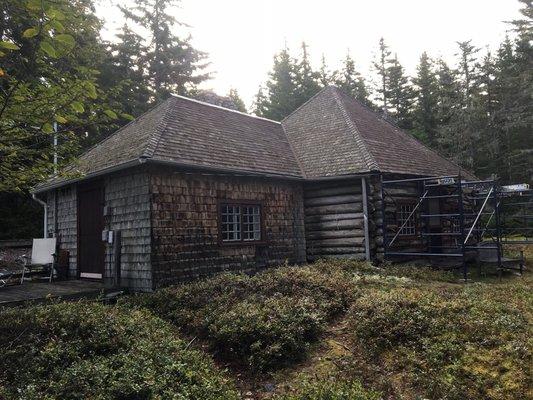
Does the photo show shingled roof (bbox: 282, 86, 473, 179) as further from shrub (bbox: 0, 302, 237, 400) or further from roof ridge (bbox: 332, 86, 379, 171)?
shrub (bbox: 0, 302, 237, 400)

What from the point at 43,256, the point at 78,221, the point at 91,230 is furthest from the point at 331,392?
the point at 43,256

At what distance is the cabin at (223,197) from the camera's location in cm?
1147

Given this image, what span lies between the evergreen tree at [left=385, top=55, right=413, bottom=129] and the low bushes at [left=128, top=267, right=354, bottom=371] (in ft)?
110

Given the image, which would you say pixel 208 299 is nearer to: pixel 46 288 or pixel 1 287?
pixel 46 288

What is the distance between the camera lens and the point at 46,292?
10.8 metres

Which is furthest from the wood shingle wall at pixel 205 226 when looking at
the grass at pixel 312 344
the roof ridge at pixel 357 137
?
the roof ridge at pixel 357 137

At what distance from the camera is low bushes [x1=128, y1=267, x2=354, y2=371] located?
22.7 ft

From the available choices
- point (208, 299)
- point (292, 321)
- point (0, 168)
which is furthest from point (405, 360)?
point (0, 168)

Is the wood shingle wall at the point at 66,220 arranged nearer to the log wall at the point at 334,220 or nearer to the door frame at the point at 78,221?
the door frame at the point at 78,221

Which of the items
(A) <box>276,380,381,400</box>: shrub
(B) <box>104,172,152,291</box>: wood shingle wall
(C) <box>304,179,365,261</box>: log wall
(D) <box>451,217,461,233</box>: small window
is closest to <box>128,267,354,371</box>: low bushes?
(A) <box>276,380,381,400</box>: shrub

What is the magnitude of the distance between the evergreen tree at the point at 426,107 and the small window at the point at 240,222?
27588mm

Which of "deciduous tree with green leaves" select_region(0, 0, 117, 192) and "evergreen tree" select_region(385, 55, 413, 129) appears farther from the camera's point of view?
"evergreen tree" select_region(385, 55, 413, 129)

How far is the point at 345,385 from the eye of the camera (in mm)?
5613

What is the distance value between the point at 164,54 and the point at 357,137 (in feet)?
62.4
